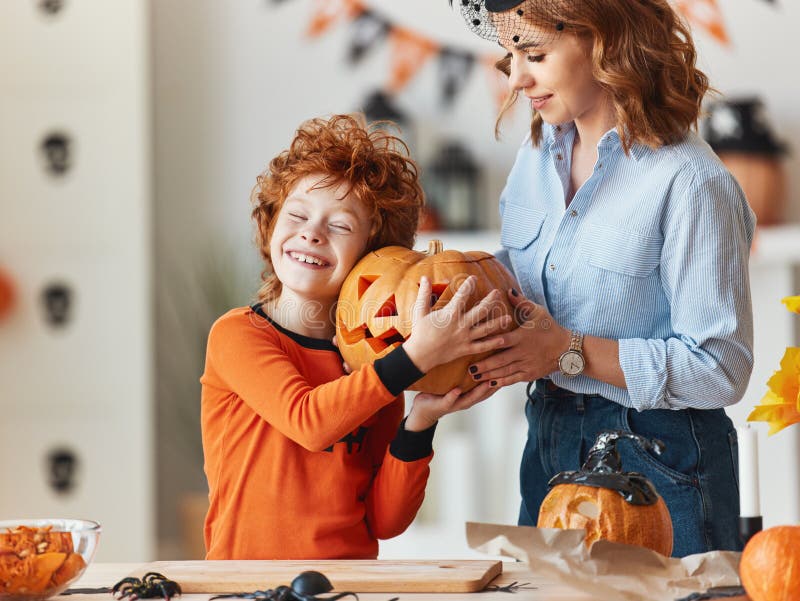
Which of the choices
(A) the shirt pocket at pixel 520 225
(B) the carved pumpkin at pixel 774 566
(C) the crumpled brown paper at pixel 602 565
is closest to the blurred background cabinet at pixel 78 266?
(A) the shirt pocket at pixel 520 225

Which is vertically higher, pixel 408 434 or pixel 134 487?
pixel 408 434

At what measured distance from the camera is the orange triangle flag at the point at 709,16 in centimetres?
292

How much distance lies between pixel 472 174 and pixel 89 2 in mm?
1240

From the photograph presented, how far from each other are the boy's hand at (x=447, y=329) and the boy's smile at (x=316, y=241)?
15 centimetres

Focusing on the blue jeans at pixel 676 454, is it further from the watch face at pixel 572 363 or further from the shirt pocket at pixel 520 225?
the shirt pocket at pixel 520 225

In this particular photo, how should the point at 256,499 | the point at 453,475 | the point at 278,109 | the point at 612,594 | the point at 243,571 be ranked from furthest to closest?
1. the point at 278,109
2. the point at 453,475
3. the point at 256,499
4. the point at 243,571
5. the point at 612,594

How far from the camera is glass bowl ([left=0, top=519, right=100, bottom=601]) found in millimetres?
964

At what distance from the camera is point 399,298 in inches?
45.8

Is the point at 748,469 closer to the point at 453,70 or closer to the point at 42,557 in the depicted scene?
the point at 42,557

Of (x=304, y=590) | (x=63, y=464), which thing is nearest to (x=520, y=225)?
(x=304, y=590)

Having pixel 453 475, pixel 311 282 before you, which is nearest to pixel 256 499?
pixel 311 282

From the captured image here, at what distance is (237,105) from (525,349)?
2.22 meters

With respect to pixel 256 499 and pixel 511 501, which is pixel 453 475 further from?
pixel 256 499

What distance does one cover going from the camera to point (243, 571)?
108cm
